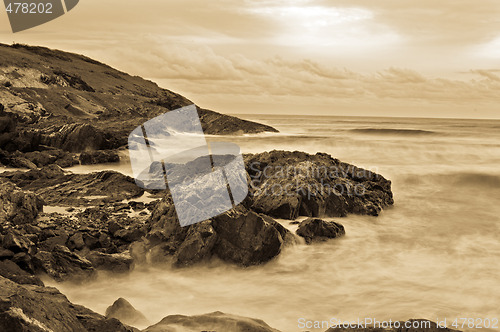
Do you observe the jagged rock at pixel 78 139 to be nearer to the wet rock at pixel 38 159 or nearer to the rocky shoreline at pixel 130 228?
the wet rock at pixel 38 159

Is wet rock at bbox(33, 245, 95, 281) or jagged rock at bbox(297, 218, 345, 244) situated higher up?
wet rock at bbox(33, 245, 95, 281)

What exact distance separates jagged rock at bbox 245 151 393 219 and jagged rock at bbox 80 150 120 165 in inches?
302

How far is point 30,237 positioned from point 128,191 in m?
4.04

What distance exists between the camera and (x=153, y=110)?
43875 millimetres

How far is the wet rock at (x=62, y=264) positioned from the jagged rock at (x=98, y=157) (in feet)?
34.5

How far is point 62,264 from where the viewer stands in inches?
287

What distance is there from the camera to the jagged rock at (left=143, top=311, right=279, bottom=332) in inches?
203

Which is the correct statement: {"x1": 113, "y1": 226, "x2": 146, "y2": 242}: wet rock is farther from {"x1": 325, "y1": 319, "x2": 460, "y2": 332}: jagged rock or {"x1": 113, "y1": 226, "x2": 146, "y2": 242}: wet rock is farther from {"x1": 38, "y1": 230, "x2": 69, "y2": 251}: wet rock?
{"x1": 325, "y1": 319, "x2": 460, "y2": 332}: jagged rock

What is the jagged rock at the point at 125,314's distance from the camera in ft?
19.7

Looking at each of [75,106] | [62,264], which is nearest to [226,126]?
[75,106]

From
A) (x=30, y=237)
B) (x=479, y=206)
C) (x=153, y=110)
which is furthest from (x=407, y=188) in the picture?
(x=153, y=110)

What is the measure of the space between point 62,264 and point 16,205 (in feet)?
7.16

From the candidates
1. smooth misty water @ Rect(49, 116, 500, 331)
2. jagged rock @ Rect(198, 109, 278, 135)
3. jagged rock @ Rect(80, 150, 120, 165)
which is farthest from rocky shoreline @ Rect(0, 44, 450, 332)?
jagged rock @ Rect(198, 109, 278, 135)

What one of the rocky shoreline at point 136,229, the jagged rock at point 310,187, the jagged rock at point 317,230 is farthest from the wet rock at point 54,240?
the jagged rock at point 317,230
